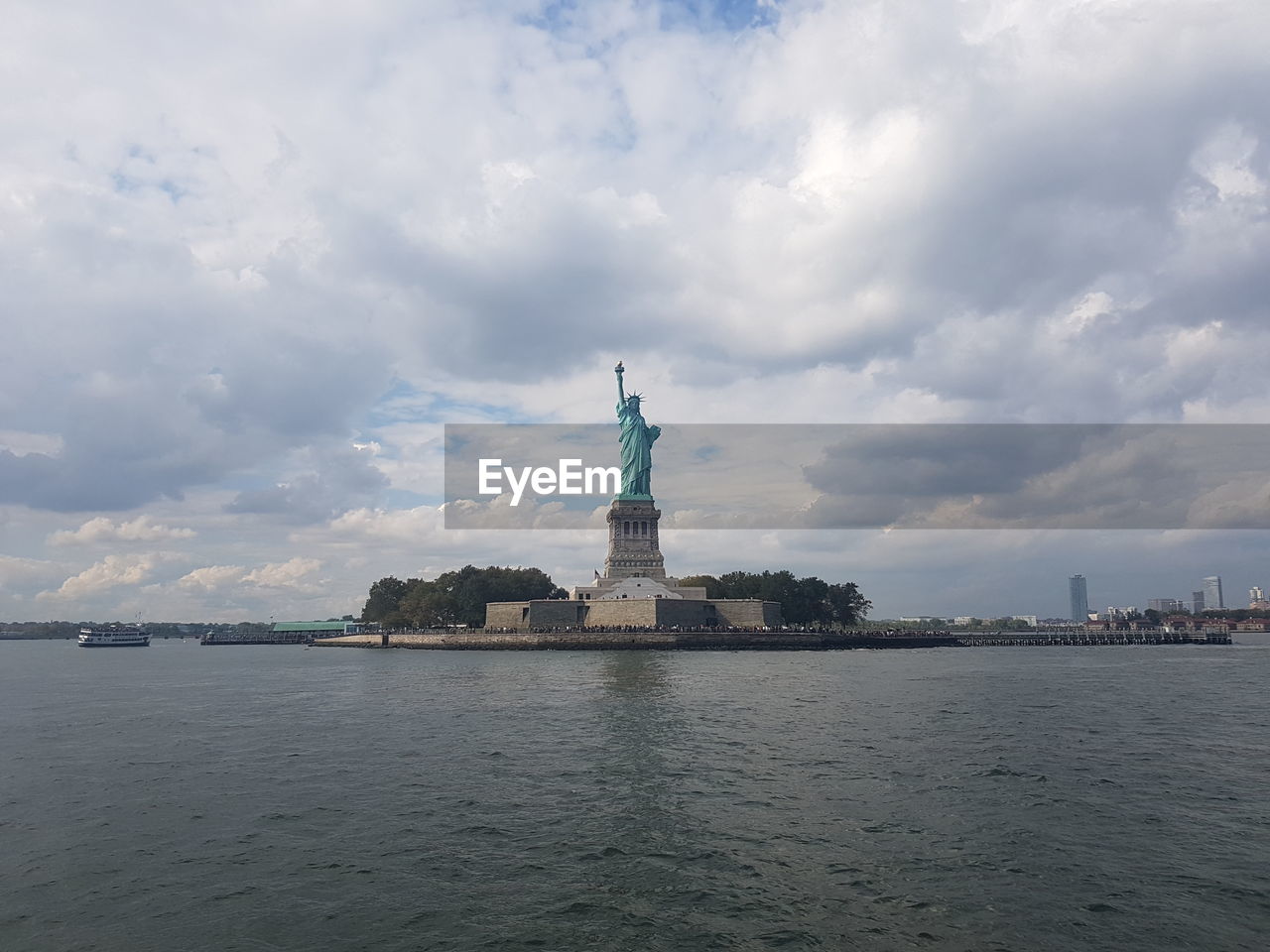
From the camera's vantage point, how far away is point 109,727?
2781 cm

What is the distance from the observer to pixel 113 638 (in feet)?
403

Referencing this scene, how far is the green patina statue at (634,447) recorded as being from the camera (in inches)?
3728

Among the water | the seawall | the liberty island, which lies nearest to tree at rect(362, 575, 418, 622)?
the seawall

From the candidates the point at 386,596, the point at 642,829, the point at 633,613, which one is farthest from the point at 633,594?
the point at 642,829

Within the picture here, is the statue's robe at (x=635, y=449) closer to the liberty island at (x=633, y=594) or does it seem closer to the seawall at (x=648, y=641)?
the liberty island at (x=633, y=594)

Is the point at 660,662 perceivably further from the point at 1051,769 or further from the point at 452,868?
the point at 452,868

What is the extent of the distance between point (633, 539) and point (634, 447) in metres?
10.9

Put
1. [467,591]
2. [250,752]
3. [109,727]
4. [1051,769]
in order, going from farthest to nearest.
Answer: [467,591] < [109,727] < [250,752] < [1051,769]

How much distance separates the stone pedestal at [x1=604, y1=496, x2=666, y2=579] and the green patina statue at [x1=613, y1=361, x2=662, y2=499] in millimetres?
1847

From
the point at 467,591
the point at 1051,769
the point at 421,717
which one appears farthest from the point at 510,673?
the point at 467,591

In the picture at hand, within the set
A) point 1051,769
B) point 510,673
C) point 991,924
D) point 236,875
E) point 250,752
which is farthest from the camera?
point 510,673

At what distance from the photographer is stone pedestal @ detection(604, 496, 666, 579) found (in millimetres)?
90875

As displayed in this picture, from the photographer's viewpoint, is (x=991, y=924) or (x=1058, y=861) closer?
(x=991, y=924)

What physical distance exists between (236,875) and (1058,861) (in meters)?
12.5
